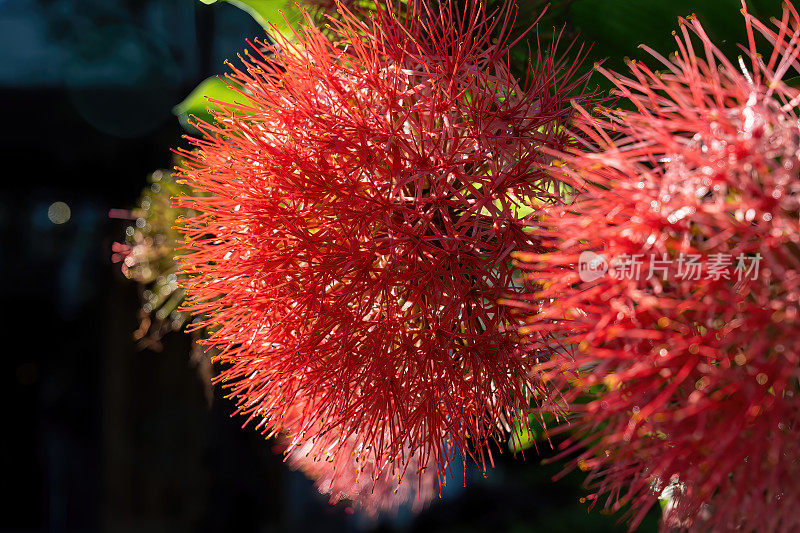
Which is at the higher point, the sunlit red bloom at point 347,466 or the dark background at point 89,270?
the dark background at point 89,270

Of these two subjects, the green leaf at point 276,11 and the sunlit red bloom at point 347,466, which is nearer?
the sunlit red bloom at point 347,466

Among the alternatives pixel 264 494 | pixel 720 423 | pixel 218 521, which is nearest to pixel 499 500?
pixel 264 494

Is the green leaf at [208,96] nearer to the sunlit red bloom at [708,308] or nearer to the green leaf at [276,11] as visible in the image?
the green leaf at [276,11]

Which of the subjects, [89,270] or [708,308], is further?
[89,270]


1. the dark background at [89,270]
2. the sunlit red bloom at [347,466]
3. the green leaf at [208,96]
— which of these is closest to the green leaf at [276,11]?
the green leaf at [208,96]

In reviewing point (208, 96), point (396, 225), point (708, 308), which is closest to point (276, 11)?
point (208, 96)

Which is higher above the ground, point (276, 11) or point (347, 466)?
point (276, 11)

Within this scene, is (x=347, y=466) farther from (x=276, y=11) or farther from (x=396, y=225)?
(x=276, y=11)

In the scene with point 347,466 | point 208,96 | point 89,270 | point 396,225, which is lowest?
point 347,466
